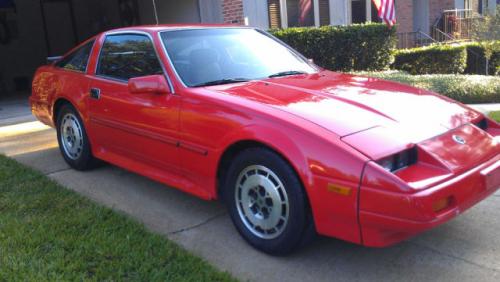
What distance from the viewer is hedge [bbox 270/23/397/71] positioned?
35.3 feet

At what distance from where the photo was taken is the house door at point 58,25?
55.6 ft

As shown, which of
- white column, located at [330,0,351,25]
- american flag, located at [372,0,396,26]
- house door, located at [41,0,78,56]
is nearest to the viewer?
american flag, located at [372,0,396,26]

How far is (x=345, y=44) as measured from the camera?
11109 millimetres

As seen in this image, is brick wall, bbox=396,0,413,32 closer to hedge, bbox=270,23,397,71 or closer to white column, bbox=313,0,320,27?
white column, bbox=313,0,320,27

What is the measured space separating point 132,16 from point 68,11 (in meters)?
3.61

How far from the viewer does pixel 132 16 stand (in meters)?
15.2

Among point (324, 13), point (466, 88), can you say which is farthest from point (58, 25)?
point (466, 88)

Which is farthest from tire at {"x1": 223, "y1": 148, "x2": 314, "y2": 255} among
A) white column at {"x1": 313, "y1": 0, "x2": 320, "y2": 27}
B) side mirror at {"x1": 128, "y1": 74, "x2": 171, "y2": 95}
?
white column at {"x1": 313, "y1": 0, "x2": 320, "y2": 27}

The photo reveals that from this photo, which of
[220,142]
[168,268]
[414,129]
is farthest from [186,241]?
[414,129]

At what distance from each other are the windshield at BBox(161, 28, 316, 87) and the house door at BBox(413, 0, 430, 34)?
15.9 m

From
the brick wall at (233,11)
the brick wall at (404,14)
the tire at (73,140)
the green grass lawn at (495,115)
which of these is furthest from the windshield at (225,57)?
the brick wall at (404,14)

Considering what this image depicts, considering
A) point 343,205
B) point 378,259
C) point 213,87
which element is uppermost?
point 213,87

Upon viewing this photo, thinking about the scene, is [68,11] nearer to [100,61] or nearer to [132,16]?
[132,16]

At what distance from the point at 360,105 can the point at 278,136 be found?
2.33ft
